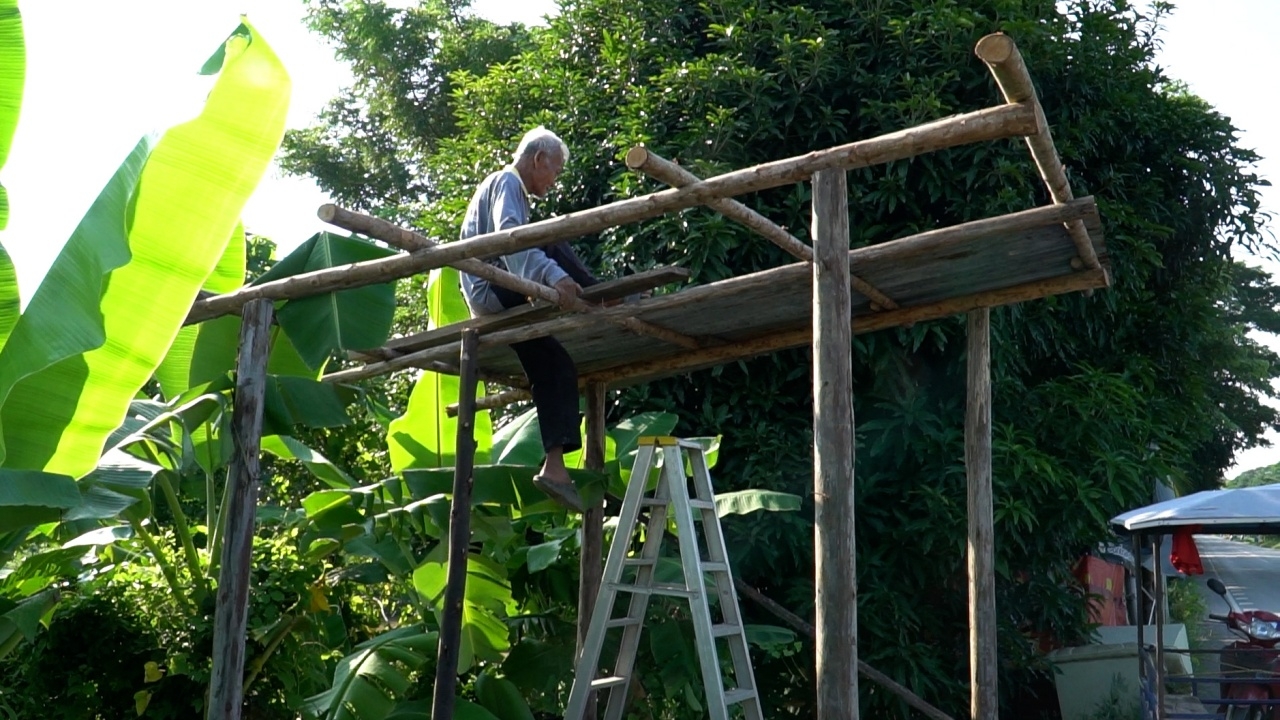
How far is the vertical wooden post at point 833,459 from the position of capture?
175 inches

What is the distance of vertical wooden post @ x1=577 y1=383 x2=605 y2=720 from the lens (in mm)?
6844

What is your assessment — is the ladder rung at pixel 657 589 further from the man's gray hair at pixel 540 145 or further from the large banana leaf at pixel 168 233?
the large banana leaf at pixel 168 233

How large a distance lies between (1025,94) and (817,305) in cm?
104

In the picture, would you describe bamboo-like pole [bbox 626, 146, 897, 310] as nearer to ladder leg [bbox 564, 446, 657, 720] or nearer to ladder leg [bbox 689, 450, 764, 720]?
ladder leg [bbox 689, 450, 764, 720]

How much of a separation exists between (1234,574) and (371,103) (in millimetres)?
20345

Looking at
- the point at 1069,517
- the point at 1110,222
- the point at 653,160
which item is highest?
the point at 1110,222

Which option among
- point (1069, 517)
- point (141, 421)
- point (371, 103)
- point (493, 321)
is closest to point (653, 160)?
point (493, 321)

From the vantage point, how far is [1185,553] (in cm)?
940

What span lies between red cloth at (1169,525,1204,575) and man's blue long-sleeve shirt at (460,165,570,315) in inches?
233

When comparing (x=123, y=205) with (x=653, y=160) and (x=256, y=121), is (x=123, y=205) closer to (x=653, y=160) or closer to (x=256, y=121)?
(x=256, y=121)

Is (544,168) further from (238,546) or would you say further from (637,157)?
(238,546)

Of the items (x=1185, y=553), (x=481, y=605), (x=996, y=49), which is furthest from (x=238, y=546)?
(x=1185, y=553)

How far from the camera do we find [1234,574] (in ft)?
92.6

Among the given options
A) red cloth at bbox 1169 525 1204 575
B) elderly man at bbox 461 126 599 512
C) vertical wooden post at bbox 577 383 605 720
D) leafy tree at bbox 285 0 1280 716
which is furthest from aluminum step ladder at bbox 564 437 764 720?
red cloth at bbox 1169 525 1204 575
